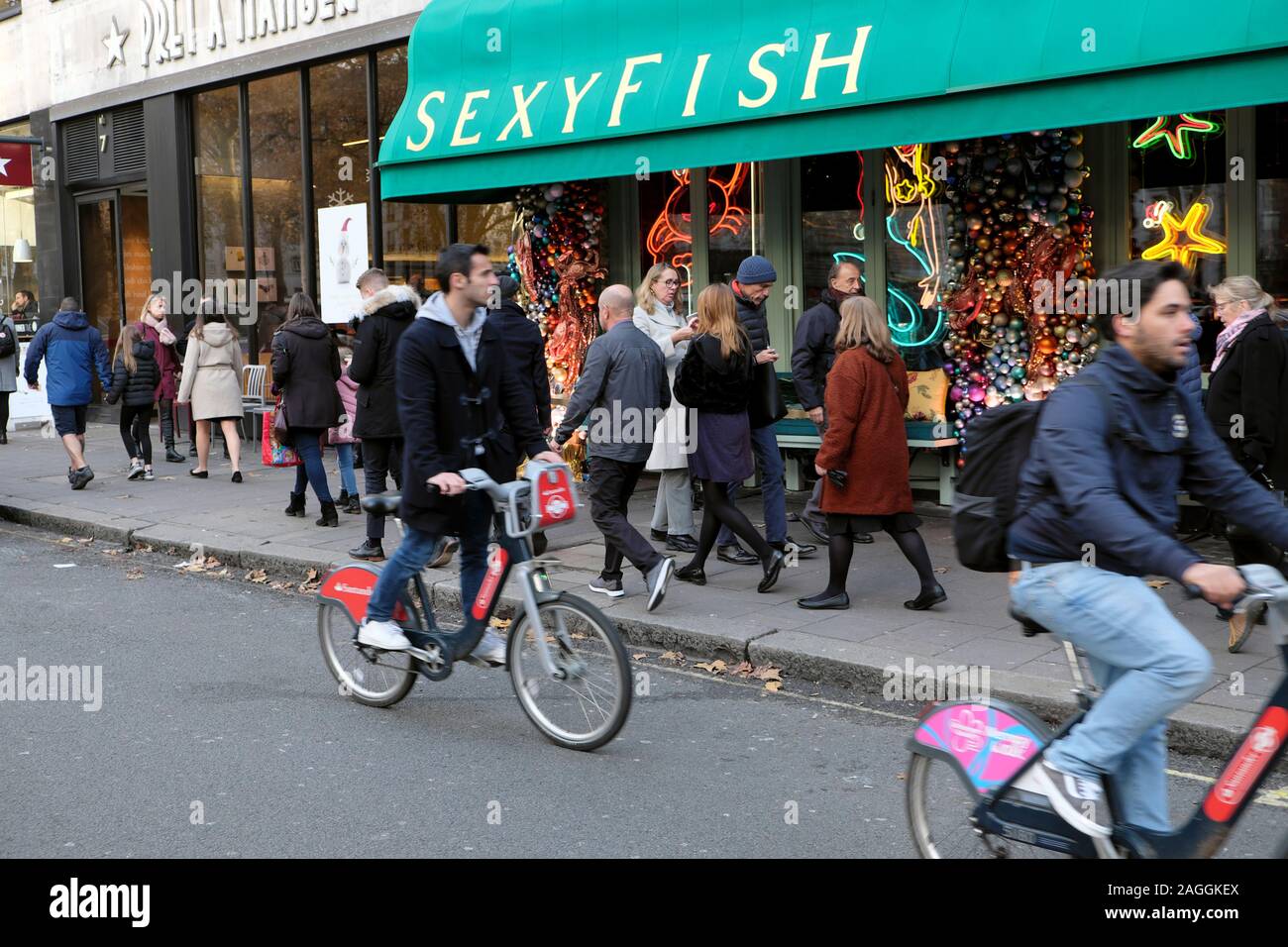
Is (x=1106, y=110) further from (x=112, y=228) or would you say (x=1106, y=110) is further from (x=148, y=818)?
(x=112, y=228)

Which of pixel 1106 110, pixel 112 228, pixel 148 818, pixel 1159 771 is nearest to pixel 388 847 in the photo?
pixel 148 818

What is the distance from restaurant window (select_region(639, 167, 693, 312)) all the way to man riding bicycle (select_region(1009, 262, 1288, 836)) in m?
8.91

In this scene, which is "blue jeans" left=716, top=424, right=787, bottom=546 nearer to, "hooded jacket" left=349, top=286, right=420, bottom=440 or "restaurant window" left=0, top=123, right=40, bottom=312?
"hooded jacket" left=349, top=286, right=420, bottom=440

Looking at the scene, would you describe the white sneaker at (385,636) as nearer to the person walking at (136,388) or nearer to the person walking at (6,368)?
the person walking at (136,388)

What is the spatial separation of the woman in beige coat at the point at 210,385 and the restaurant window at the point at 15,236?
8.72 m

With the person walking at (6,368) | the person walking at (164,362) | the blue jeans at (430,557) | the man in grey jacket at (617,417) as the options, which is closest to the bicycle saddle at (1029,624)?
the blue jeans at (430,557)

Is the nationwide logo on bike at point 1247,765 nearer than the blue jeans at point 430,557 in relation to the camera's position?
Yes

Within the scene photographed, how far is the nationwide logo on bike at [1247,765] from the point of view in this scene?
11.3 feet

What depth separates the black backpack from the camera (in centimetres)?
390

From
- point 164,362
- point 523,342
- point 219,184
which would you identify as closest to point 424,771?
point 523,342

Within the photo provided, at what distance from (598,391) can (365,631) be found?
101 inches

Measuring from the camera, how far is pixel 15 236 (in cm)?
2164

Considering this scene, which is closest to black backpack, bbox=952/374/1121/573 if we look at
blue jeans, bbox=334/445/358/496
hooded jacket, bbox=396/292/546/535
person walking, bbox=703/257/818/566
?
hooded jacket, bbox=396/292/546/535

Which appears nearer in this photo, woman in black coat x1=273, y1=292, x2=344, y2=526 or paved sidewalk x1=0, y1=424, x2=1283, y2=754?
paved sidewalk x1=0, y1=424, x2=1283, y2=754
